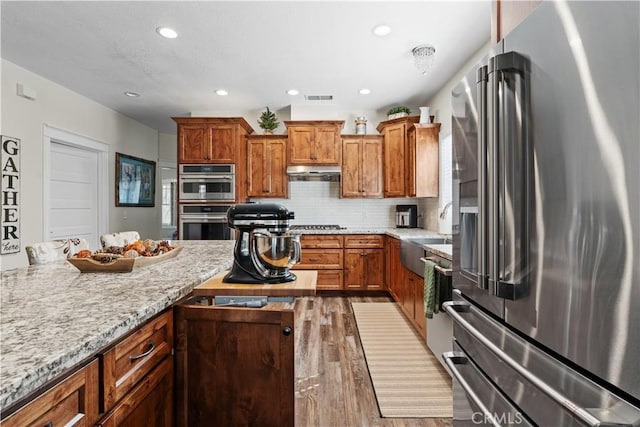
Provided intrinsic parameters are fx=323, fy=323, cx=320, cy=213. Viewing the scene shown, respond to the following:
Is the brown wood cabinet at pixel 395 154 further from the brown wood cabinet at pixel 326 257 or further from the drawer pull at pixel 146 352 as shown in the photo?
the drawer pull at pixel 146 352

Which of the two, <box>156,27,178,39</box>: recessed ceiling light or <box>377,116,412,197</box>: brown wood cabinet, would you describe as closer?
<box>156,27,178,39</box>: recessed ceiling light

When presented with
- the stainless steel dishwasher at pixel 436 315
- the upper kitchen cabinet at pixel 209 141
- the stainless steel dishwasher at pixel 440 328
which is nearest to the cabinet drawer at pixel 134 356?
the stainless steel dishwasher at pixel 436 315

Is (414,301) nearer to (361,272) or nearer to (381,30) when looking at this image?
(361,272)

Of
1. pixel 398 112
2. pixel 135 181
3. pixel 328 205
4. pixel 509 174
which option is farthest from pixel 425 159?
pixel 135 181

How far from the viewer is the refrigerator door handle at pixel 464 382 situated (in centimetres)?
104

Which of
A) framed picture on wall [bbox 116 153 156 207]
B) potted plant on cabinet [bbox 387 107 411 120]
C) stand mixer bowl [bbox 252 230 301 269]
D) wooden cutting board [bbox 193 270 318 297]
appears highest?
potted plant on cabinet [bbox 387 107 411 120]

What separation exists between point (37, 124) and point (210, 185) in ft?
6.41

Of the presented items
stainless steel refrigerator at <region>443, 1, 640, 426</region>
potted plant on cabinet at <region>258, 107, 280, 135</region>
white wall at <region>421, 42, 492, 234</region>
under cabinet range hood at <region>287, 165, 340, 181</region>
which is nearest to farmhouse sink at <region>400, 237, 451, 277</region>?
white wall at <region>421, 42, 492, 234</region>

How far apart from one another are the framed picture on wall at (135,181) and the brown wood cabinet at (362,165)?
11.5 feet

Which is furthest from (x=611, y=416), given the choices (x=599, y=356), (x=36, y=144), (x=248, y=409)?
(x=36, y=144)

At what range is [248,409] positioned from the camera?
1136mm

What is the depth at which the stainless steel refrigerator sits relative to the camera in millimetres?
636

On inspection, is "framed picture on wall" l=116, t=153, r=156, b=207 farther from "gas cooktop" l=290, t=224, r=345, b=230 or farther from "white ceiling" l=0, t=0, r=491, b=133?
"gas cooktop" l=290, t=224, r=345, b=230

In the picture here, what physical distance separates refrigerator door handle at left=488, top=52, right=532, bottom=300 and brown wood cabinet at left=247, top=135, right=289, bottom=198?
394 centimetres
